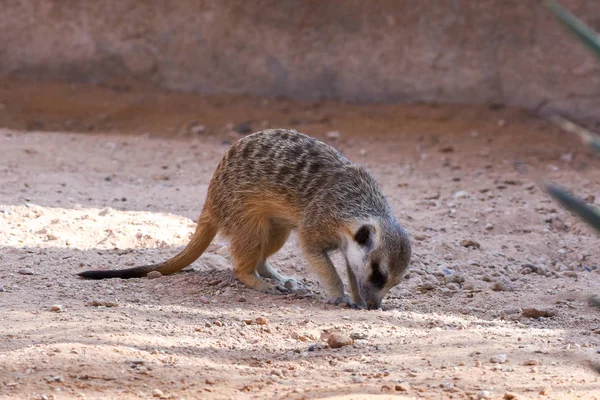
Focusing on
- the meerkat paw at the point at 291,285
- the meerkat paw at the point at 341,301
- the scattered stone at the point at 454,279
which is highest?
the scattered stone at the point at 454,279

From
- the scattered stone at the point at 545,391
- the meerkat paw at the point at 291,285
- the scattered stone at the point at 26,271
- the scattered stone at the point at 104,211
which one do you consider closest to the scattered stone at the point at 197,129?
the scattered stone at the point at 104,211

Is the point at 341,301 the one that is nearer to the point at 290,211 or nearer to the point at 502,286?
the point at 290,211

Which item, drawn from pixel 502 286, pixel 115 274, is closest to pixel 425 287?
pixel 502 286

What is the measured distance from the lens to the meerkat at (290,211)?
3.80 metres

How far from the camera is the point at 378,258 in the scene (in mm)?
3627

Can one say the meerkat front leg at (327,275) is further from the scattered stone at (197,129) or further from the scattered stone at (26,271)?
the scattered stone at (197,129)

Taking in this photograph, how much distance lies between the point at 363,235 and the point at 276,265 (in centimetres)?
91

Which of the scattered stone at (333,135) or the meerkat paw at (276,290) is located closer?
the meerkat paw at (276,290)

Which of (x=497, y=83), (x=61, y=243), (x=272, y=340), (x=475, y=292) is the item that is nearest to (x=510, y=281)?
(x=475, y=292)

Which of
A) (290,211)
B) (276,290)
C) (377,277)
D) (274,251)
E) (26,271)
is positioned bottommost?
(26,271)

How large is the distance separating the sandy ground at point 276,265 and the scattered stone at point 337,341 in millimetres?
39

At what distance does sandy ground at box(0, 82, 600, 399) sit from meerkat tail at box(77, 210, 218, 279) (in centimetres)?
5

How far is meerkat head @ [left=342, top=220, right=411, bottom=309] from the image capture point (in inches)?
142

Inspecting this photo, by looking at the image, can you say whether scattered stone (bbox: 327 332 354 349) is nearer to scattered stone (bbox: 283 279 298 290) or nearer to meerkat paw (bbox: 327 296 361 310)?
meerkat paw (bbox: 327 296 361 310)
